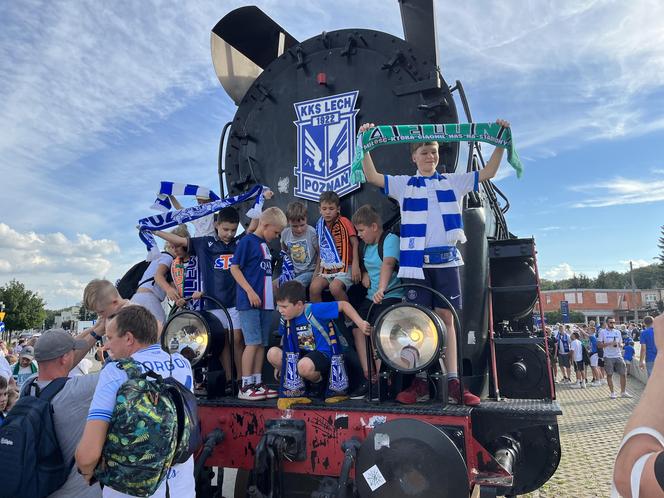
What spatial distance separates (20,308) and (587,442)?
161 feet

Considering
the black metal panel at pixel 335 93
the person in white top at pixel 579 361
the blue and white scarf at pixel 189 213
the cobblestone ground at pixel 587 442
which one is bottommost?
the cobblestone ground at pixel 587 442

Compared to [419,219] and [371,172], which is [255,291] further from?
[419,219]

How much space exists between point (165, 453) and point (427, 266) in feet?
5.31

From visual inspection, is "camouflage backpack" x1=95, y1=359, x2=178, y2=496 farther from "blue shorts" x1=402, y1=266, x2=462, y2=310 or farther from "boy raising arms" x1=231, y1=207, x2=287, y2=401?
"blue shorts" x1=402, y1=266, x2=462, y2=310

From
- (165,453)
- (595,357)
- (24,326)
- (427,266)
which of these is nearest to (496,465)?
(427,266)

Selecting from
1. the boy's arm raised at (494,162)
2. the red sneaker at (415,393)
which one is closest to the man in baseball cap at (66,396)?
the red sneaker at (415,393)

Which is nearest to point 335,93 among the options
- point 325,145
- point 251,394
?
point 325,145

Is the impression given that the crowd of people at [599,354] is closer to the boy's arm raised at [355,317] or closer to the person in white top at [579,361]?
the person in white top at [579,361]

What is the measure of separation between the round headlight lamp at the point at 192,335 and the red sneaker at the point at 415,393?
3.97 feet

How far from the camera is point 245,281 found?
10.9ft

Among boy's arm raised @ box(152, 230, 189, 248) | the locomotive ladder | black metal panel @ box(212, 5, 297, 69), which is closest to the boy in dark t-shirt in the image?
boy's arm raised @ box(152, 230, 189, 248)

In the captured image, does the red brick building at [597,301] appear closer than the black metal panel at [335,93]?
No

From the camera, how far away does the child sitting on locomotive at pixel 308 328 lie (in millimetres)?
2896

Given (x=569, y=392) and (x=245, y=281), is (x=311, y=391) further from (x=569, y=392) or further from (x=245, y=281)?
(x=569, y=392)
